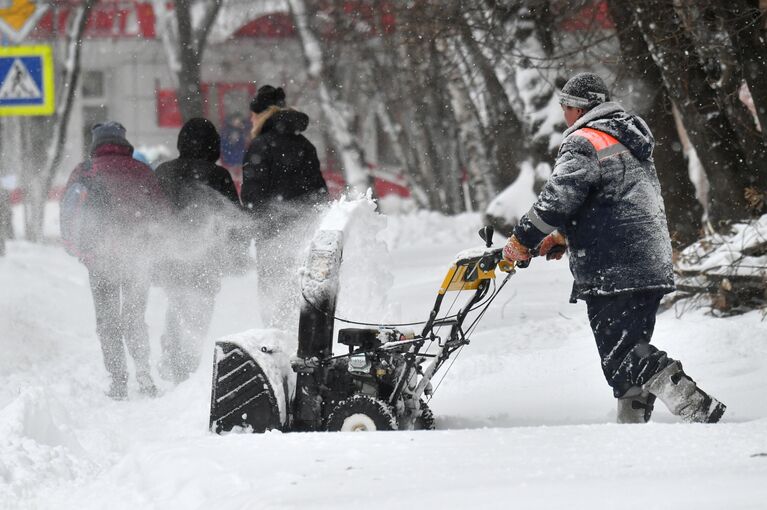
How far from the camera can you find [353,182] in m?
20.7

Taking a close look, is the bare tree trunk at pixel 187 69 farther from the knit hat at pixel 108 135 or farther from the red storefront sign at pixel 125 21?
the red storefront sign at pixel 125 21

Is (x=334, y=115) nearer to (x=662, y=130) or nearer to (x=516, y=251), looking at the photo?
(x=662, y=130)

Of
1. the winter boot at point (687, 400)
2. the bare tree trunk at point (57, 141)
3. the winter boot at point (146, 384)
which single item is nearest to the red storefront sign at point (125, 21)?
the bare tree trunk at point (57, 141)

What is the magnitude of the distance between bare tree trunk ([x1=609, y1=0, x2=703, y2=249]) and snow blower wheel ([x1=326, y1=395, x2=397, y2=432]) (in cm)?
577

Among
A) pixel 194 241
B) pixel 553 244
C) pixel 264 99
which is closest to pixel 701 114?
pixel 264 99

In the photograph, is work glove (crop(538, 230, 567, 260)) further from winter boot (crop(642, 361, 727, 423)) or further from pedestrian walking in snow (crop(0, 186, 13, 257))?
pedestrian walking in snow (crop(0, 186, 13, 257))

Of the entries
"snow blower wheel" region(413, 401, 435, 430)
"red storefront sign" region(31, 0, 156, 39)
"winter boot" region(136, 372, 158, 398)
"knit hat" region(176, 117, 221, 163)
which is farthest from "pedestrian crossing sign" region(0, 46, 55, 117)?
"red storefront sign" region(31, 0, 156, 39)

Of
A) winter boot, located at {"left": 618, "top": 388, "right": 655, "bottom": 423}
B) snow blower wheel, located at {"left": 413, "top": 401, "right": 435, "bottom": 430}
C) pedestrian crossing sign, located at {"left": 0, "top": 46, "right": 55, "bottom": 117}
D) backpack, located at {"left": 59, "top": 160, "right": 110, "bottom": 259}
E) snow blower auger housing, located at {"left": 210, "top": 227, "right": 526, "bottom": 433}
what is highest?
pedestrian crossing sign, located at {"left": 0, "top": 46, "right": 55, "bottom": 117}

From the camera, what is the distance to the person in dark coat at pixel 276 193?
7.98m

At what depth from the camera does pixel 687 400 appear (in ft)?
16.5

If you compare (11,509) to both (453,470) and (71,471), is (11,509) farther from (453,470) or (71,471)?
(453,470)

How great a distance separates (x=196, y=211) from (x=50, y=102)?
575 centimetres

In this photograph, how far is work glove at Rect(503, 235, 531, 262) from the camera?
5.12 m

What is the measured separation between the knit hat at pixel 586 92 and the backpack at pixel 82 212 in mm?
3860
